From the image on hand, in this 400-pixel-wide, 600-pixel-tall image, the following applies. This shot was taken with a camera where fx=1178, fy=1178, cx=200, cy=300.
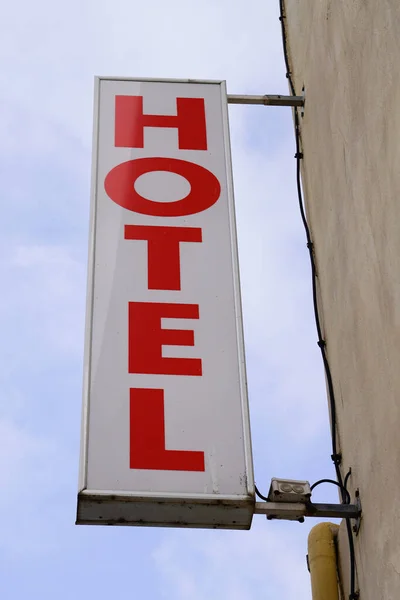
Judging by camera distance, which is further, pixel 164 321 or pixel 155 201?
pixel 155 201

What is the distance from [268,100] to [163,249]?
1778 millimetres

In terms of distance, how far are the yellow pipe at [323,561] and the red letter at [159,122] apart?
2400 mm

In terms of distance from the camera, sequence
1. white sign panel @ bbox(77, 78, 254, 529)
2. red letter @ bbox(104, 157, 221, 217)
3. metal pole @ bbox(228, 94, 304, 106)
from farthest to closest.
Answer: metal pole @ bbox(228, 94, 304, 106)
red letter @ bbox(104, 157, 221, 217)
white sign panel @ bbox(77, 78, 254, 529)

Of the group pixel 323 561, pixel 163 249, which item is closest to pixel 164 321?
pixel 163 249

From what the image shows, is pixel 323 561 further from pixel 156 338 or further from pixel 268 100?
pixel 268 100

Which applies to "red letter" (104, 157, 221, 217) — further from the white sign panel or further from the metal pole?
the metal pole

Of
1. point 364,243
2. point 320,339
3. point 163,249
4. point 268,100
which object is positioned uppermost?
point 268,100

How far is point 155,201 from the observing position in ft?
22.4

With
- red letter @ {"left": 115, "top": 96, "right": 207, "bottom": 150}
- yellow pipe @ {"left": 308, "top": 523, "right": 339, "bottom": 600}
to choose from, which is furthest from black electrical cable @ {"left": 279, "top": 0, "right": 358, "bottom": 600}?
red letter @ {"left": 115, "top": 96, "right": 207, "bottom": 150}

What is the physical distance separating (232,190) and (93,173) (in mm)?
819

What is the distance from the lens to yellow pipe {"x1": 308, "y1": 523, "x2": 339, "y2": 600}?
630 centimetres

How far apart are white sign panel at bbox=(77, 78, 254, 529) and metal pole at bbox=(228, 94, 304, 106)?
0.60 ft

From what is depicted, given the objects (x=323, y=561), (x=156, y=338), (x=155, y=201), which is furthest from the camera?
(x=155, y=201)

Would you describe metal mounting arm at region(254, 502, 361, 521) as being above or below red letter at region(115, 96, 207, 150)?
below
